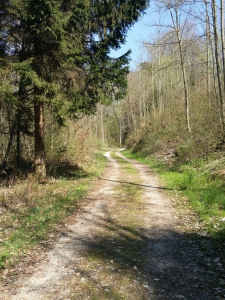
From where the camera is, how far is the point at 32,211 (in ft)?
24.7

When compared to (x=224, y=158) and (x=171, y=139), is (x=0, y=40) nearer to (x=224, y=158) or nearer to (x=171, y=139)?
(x=224, y=158)

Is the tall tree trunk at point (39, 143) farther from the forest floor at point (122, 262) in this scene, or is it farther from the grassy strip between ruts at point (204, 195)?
the grassy strip between ruts at point (204, 195)

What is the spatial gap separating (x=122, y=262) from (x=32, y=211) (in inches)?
149

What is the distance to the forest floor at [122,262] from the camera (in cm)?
383

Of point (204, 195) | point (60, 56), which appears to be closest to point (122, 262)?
point (204, 195)

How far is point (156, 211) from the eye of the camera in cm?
761

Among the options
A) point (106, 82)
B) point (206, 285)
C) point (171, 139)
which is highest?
point (106, 82)

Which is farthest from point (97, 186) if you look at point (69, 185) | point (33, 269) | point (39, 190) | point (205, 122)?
point (205, 122)

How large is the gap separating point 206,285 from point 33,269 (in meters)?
2.92

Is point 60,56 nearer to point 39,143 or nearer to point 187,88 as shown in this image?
point 39,143

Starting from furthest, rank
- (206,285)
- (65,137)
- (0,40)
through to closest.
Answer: (65,137) < (0,40) < (206,285)

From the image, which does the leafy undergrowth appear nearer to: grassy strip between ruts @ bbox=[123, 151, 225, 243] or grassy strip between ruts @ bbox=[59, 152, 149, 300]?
grassy strip between ruts @ bbox=[123, 151, 225, 243]

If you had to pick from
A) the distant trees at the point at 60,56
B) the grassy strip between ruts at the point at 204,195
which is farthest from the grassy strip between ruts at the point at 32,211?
the grassy strip between ruts at the point at 204,195

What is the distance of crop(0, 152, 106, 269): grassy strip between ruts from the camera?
5.47 m
